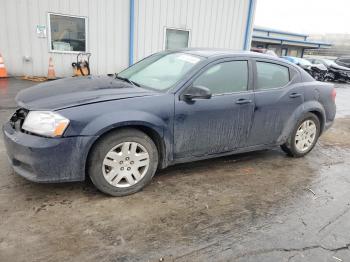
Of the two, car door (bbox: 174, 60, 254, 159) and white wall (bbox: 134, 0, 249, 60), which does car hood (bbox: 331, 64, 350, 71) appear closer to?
white wall (bbox: 134, 0, 249, 60)

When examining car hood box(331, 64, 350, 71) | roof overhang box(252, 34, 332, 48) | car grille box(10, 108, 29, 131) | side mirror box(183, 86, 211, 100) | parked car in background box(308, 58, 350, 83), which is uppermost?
roof overhang box(252, 34, 332, 48)

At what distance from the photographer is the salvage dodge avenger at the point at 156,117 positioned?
3.06 meters

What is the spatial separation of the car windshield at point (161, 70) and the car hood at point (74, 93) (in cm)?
23

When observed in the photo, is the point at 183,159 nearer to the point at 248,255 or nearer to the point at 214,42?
the point at 248,255

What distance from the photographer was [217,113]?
3.84 metres

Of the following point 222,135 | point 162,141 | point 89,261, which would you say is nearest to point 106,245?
point 89,261

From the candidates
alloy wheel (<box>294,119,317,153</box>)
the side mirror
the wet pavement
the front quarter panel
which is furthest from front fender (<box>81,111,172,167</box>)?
alloy wheel (<box>294,119,317,153</box>)

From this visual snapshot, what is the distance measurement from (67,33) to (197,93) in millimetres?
8946

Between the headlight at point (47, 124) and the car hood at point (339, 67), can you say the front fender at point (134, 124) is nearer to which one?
the headlight at point (47, 124)

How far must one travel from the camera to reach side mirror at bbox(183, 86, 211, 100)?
353 cm

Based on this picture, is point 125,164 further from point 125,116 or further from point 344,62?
point 344,62

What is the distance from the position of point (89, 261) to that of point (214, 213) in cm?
135

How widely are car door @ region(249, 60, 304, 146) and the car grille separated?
9.08ft

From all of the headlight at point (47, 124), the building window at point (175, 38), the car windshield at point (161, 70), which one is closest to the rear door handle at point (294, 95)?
the car windshield at point (161, 70)
